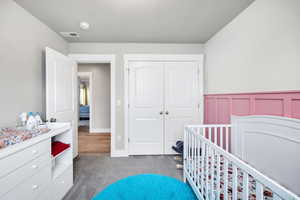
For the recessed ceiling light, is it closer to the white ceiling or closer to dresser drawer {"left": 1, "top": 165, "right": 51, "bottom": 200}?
the white ceiling

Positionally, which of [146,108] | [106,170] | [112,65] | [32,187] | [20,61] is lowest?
[106,170]

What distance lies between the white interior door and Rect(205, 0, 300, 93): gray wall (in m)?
2.54

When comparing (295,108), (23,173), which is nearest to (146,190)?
(23,173)

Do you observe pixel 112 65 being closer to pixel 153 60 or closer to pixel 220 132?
pixel 153 60

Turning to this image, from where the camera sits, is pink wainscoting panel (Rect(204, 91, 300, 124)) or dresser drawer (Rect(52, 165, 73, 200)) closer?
pink wainscoting panel (Rect(204, 91, 300, 124))

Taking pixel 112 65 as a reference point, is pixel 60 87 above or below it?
below

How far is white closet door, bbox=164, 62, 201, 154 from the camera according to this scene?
2852mm

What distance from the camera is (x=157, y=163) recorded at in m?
2.48

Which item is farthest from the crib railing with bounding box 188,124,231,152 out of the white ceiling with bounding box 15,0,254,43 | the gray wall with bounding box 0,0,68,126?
the gray wall with bounding box 0,0,68,126

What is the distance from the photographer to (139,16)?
1.86m

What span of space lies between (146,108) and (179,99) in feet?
2.33

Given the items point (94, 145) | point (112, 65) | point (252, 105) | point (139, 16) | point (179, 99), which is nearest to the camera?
point (252, 105)

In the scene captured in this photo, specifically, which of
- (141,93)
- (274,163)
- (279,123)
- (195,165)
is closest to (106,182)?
(195,165)

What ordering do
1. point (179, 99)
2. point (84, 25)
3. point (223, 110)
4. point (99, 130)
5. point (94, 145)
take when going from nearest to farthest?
point (84, 25) < point (223, 110) < point (179, 99) < point (94, 145) < point (99, 130)
